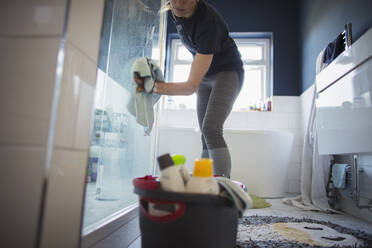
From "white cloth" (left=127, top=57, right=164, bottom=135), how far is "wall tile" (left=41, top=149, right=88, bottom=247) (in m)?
0.42

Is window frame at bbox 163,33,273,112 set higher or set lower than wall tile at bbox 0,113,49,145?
higher

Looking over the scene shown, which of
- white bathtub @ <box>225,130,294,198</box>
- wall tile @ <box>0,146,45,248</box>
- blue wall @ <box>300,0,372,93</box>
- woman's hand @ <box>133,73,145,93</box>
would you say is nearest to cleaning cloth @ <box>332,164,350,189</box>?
white bathtub @ <box>225,130,294,198</box>

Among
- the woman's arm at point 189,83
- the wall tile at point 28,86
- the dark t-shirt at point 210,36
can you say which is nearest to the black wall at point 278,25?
the dark t-shirt at point 210,36

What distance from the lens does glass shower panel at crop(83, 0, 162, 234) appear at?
85 centimetres

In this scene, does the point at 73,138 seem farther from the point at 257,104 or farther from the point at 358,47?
the point at 257,104

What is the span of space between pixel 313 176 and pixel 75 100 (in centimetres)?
164

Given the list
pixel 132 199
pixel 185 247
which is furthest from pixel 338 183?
pixel 185 247

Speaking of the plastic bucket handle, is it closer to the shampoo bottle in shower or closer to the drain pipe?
the shampoo bottle in shower

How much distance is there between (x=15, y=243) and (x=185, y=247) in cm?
34

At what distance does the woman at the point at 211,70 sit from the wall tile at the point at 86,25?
1.10 ft

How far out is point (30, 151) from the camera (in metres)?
0.50

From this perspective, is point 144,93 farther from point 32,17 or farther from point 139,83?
point 32,17

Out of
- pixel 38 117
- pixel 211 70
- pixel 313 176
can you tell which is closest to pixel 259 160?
pixel 313 176

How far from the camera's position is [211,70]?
3.97 feet
